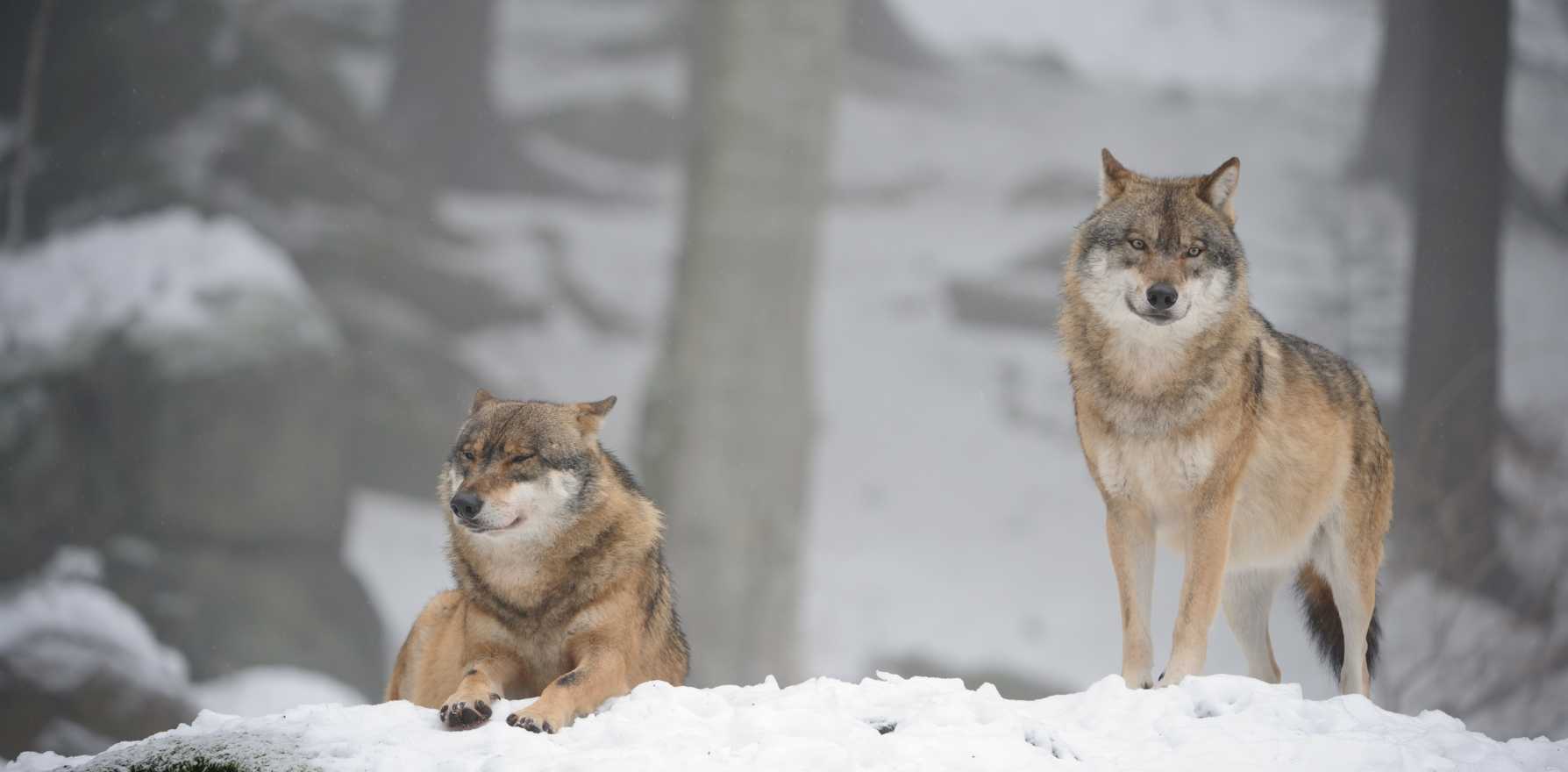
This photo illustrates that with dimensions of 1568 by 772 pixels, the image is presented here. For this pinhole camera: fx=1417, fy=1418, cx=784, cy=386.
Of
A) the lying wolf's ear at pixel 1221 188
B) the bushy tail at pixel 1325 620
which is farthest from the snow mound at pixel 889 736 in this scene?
the lying wolf's ear at pixel 1221 188


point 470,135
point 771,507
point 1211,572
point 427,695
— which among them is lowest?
point 427,695

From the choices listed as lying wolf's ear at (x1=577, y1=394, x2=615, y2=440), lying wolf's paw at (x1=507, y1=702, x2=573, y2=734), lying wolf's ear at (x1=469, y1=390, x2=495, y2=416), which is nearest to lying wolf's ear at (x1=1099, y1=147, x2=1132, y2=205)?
lying wolf's ear at (x1=577, y1=394, x2=615, y2=440)

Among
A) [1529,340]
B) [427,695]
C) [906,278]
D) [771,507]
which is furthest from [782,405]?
[427,695]

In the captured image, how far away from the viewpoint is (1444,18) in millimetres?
13750

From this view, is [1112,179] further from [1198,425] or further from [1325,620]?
[1325,620]

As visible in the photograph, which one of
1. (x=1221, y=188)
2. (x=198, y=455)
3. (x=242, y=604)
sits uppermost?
(x=198, y=455)

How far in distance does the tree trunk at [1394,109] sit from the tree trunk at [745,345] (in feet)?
22.0

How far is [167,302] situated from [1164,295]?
36.5 feet

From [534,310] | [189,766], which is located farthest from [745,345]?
[189,766]

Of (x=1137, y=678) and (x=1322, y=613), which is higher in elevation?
(x=1322, y=613)

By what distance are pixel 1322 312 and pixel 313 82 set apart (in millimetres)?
11860

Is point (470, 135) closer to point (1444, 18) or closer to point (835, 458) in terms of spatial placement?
point (835, 458)

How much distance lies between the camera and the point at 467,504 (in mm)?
4207

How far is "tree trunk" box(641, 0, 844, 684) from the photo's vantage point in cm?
1248
